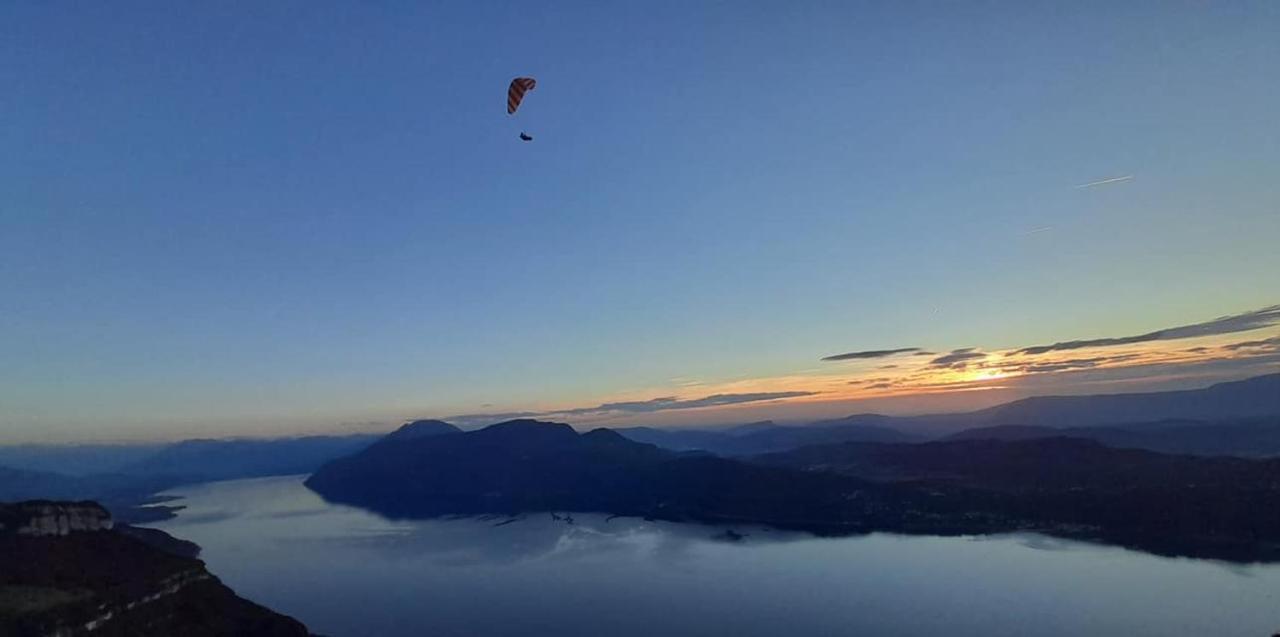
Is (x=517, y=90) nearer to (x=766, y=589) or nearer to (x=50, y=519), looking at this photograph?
(x=50, y=519)

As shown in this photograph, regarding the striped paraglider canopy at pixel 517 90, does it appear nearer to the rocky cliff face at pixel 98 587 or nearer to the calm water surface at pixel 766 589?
the rocky cliff face at pixel 98 587

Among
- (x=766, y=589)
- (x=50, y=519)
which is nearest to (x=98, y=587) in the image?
(x=50, y=519)

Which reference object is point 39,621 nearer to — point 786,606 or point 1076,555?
point 786,606

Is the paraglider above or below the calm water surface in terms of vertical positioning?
above

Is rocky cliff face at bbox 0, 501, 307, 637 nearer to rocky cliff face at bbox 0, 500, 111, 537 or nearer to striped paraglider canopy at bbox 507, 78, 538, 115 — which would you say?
rocky cliff face at bbox 0, 500, 111, 537

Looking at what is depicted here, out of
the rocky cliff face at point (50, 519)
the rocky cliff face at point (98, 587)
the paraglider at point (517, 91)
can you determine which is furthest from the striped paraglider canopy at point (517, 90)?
the rocky cliff face at point (50, 519)

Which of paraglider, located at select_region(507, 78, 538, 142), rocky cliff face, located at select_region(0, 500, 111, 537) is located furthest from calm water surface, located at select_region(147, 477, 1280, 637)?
paraglider, located at select_region(507, 78, 538, 142)

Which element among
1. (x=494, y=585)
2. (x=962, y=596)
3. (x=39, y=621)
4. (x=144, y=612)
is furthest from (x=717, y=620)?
(x=39, y=621)
